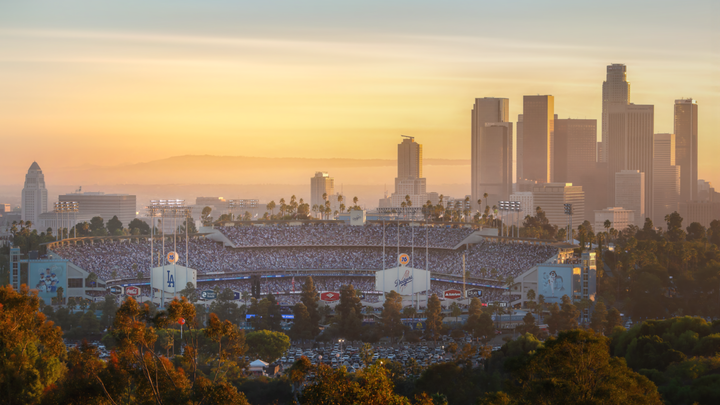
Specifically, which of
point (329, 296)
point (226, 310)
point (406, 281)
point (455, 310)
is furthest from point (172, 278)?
point (455, 310)

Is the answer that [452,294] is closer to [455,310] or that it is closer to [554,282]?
[455,310]

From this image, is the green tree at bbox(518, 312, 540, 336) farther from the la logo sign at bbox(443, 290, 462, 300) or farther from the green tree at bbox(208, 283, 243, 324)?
the green tree at bbox(208, 283, 243, 324)

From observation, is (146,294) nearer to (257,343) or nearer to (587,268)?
(257,343)

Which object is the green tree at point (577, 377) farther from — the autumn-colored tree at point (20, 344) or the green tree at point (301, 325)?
the green tree at point (301, 325)

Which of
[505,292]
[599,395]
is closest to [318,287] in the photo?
[505,292]

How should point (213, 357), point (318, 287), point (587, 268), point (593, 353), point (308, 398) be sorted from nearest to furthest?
point (308, 398)
point (593, 353)
point (213, 357)
point (587, 268)
point (318, 287)
